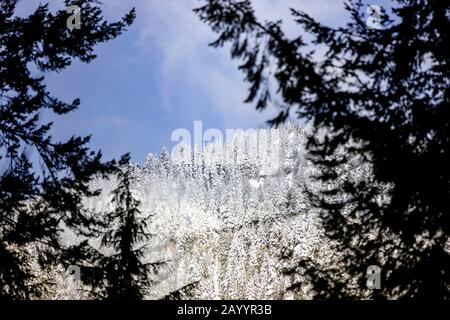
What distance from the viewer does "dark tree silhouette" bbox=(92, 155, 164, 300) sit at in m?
7.51

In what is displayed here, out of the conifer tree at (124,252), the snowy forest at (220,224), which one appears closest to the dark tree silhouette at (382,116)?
the conifer tree at (124,252)

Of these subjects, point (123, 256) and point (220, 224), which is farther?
point (220, 224)

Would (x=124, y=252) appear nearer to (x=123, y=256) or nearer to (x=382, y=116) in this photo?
(x=123, y=256)

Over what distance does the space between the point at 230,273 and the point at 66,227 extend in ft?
337

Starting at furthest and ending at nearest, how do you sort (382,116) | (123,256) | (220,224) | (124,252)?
(220,224)
(124,252)
(123,256)
(382,116)

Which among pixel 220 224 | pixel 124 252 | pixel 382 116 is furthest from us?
pixel 220 224

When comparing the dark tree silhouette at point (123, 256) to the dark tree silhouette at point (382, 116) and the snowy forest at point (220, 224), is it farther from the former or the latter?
the snowy forest at point (220, 224)

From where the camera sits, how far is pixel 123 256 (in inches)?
325

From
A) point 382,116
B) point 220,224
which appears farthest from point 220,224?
point 382,116

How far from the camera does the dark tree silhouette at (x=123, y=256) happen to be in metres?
7.51

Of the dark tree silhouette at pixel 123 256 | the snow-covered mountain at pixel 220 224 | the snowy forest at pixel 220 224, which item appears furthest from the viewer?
the snow-covered mountain at pixel 220 224

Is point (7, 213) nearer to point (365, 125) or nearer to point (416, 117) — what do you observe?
point (365, 125)

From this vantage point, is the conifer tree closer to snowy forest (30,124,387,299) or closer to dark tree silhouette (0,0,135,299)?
dark tree silhouette (0,0,135,299)
